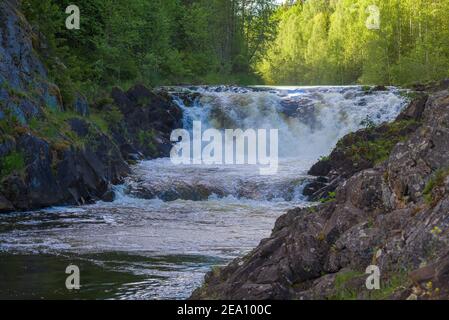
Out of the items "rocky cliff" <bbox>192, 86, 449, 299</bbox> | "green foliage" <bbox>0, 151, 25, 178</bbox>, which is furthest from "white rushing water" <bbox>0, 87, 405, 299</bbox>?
"rocky cliff" <bbox>192, 86, 449, 299</bbox>

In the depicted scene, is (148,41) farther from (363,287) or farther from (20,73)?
(363,287)

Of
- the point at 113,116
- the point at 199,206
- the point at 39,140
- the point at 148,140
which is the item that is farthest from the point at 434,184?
the point at 148,140

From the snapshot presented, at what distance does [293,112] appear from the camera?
3541 cm

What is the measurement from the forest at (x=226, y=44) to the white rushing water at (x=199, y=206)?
16.5 ft

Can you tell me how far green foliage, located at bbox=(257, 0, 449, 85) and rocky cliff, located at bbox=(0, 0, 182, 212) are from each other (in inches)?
1307

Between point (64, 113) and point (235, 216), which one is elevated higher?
point (64, 113)

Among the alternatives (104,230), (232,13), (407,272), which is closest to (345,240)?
(407,272)

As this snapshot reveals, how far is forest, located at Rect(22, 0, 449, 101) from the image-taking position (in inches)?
1291

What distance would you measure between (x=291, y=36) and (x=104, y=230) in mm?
90405

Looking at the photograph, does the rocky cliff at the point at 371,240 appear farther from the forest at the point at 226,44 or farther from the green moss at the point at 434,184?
the forest at the point at 226,44

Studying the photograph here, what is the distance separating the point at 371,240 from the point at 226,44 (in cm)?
5852

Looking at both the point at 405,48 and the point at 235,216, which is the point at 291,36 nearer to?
the point at 405,48

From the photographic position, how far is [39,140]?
2020 cm

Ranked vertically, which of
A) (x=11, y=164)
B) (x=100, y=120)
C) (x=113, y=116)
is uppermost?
(x=113, y=116)
